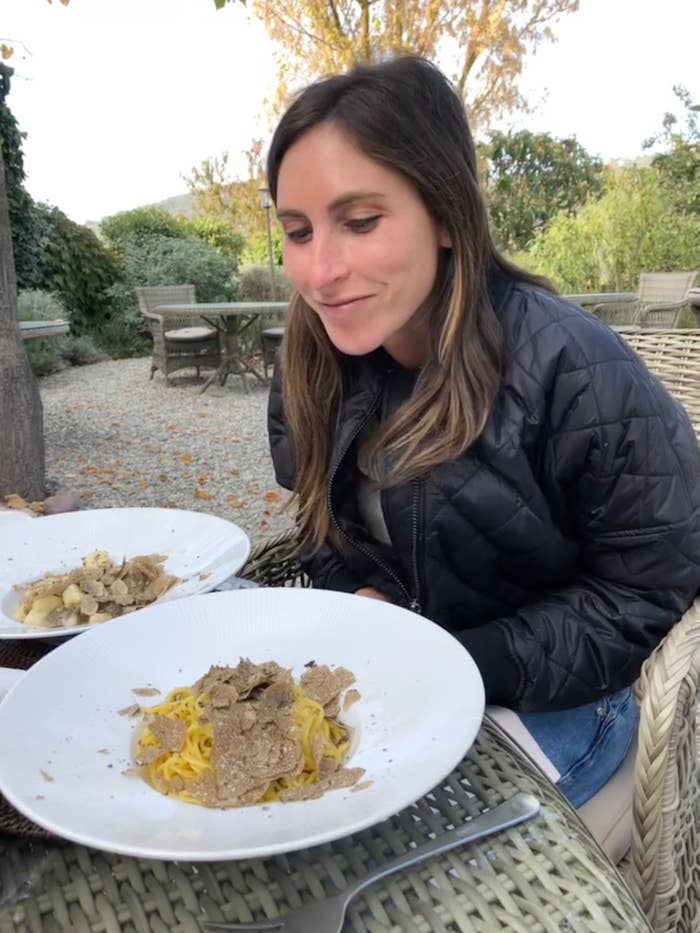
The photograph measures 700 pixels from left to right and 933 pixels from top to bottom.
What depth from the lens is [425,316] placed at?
150 centimetres

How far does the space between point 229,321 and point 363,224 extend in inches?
351

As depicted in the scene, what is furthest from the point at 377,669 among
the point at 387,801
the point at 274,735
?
the point at 387,801

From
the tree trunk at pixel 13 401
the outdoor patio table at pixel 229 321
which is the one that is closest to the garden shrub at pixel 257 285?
the outdoor patio table at pixel 229 321

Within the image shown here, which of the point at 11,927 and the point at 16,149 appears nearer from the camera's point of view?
the point at 11,927

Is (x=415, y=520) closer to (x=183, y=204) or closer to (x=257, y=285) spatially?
(x=257, y=285)

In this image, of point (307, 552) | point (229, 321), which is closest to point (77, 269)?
point (229, 321)

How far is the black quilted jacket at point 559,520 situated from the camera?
1.25m

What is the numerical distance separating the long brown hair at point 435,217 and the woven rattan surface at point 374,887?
0.68 metres

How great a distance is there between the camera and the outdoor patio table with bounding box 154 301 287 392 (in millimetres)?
9609

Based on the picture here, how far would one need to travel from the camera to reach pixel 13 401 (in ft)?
14.6

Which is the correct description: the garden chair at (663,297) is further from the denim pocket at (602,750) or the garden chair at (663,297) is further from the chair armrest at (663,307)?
the denim pocket at (602,750)

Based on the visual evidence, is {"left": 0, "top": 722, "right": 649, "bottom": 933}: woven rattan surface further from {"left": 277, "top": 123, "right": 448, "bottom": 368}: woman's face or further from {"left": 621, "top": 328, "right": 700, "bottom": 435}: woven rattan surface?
{"left": 621, "top": 328, "right": 700, "bottom": 435}: woven rattan surface

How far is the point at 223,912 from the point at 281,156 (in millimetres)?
1116

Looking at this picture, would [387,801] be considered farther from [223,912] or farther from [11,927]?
[11,927]
